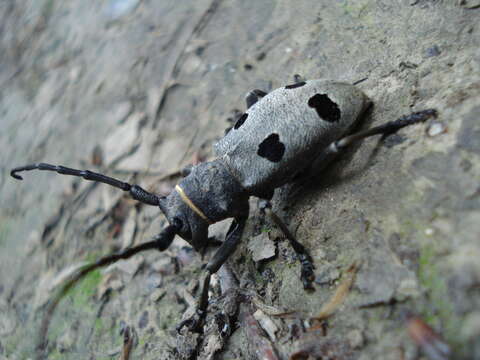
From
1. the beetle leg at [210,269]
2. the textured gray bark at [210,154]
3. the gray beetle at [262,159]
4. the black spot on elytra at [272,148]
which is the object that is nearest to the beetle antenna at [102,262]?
the gray beetle at [262,159]

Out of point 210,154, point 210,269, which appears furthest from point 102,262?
point 210,154

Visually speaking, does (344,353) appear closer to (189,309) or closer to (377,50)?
(189,309)

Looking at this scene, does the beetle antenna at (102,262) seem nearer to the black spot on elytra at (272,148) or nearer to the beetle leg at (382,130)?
the black spot on elytra at (272,148)

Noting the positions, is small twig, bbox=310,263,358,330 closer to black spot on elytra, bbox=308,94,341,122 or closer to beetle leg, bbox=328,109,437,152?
beetle leg, bbox=328,109,437,152

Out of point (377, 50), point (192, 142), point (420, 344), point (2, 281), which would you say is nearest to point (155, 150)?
point (192, 142)

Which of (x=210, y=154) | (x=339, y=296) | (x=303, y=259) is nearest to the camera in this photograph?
(x=339, y=296)

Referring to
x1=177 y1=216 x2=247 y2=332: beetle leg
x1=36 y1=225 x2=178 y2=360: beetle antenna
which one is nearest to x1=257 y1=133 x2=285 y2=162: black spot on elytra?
x1=177 y1=216 x2=247 y2=332: beetle leg

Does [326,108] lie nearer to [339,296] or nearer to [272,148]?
[272,148]
